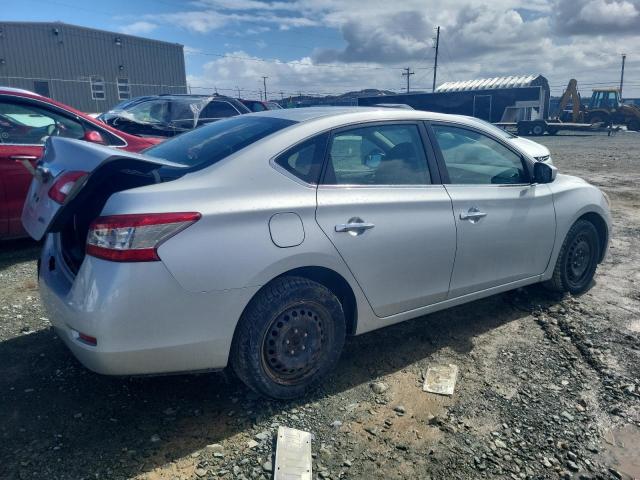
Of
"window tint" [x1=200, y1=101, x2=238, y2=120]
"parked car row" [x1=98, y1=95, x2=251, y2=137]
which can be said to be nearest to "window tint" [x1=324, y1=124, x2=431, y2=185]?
"parked car row" [x1=98, y1=95, x2=251, y2=137]

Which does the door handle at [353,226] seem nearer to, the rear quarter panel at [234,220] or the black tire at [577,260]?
the rear quarter panel at [234,220]

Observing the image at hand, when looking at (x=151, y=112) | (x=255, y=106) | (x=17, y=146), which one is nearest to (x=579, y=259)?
(x=17, y=146)

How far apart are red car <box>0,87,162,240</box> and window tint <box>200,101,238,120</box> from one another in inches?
171

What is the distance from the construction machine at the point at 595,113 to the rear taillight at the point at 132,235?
32.0 meters

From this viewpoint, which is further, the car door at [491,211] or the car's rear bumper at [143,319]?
the car door at [491,211]

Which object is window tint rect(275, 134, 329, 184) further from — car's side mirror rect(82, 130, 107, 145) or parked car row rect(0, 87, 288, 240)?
car's side mirror rect(82, 130, 107, 145)

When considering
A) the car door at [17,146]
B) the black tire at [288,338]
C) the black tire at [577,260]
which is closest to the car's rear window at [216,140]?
the black tire at [288,338]

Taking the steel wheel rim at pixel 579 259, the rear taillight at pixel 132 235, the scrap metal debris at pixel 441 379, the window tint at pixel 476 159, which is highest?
the window tint at pixel 476 159

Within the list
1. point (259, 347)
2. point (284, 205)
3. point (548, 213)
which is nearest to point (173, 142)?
point (284, 205)

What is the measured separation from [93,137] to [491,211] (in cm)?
392

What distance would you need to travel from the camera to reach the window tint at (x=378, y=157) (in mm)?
2996

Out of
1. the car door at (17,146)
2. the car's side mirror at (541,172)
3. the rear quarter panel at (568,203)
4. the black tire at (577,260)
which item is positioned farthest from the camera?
the car door at (17,146)

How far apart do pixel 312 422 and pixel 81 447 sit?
1.13m

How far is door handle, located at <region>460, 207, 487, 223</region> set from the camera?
3387 mm
